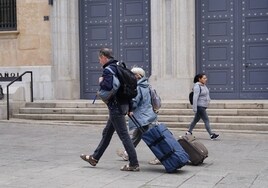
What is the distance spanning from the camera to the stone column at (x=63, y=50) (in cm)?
1847

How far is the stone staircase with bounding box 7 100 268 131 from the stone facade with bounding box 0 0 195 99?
1656 mm

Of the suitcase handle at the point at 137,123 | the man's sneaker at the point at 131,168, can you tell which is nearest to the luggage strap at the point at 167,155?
the man's sneaker at the point at 131,168

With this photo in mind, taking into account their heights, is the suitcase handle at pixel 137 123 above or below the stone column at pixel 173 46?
below

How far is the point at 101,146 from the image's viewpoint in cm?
875

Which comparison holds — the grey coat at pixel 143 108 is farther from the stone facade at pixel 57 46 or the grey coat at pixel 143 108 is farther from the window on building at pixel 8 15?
the window on building at pixel 8 15

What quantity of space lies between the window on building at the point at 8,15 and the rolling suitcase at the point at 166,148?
39.8 feet

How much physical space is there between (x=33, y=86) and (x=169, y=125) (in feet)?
20.7

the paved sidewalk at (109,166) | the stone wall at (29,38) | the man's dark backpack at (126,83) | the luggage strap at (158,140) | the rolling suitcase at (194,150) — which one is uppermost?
the stone wall at (29,38)

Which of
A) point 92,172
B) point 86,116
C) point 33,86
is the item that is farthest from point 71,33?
point 92,172

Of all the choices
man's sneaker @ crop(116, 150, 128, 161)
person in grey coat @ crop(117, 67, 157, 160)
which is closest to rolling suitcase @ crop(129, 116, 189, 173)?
person in grey coat @ crop(117, 67, 157, 160)

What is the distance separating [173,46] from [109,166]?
8.63 meters

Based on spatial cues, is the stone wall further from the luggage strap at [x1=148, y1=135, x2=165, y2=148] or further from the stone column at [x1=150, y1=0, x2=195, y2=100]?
the luggage strap at [x1=148, y1=135, x2=165, y2=148]

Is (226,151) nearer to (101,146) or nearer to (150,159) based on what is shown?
(150,159)

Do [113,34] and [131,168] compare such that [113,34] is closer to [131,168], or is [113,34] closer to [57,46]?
[57,46]
